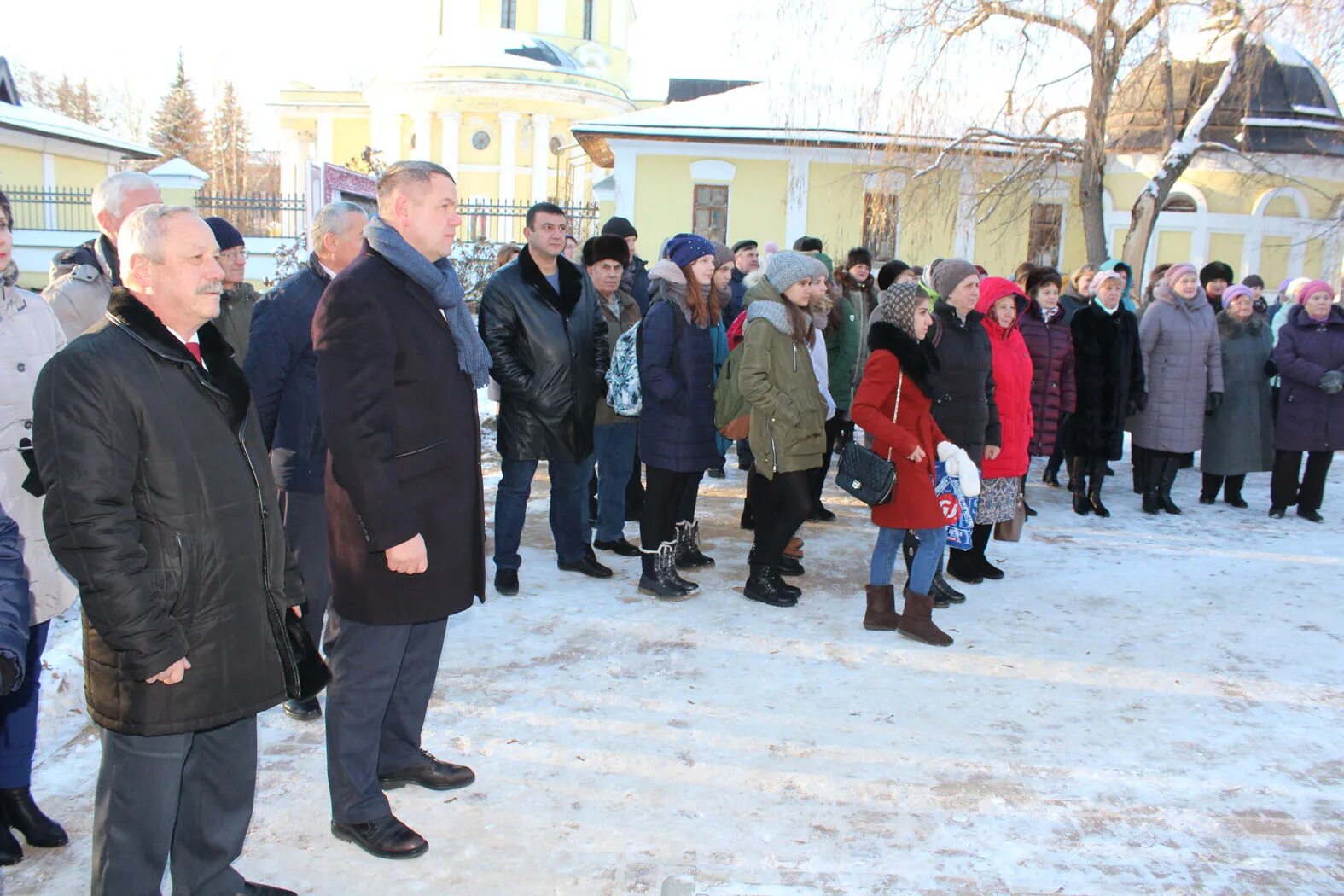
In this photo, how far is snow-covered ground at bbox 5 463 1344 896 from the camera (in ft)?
9.91

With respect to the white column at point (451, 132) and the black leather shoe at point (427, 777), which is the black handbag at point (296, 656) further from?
the white column at point (451, 132)

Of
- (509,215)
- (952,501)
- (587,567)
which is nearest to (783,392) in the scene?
(952,501)

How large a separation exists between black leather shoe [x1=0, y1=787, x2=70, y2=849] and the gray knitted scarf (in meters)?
1.86

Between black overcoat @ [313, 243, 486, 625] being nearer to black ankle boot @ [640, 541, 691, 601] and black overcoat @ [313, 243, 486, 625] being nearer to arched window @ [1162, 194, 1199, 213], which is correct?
black ankle boot @ [640, 541, 691, 601]

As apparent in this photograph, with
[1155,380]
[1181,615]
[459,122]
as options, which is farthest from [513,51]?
[1181,615]

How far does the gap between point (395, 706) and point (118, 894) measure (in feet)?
3.52

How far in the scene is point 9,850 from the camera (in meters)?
2.89

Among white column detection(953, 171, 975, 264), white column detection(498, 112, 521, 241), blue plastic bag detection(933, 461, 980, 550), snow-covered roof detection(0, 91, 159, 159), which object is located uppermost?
white column detection(498, 112, 521, 241)

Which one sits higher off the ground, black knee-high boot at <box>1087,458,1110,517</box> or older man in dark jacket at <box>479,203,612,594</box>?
older man in dark jacket at <box>479,203,612,594</box>

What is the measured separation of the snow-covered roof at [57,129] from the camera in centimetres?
2159

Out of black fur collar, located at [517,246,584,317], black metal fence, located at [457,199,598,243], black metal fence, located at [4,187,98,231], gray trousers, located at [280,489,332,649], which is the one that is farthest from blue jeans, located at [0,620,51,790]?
black metal fence, located at [4,187,98,231]

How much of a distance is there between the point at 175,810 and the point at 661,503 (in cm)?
331

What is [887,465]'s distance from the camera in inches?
190

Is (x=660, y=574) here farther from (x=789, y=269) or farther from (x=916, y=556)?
(x=789, y=269)
